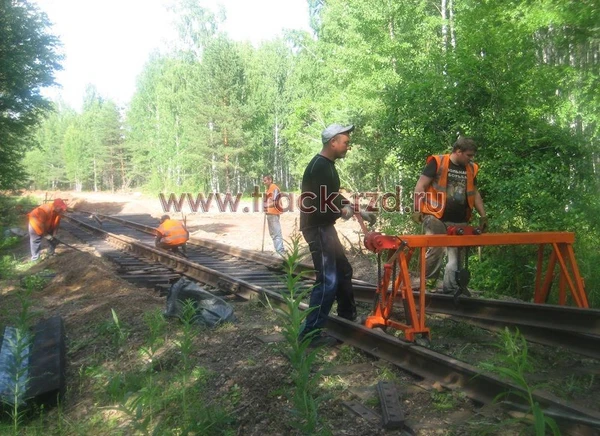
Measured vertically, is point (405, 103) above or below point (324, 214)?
above

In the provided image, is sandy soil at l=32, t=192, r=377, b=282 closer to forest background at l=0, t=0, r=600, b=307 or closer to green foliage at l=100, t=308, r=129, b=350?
forest background at l=0, t=0, r=600, b=307

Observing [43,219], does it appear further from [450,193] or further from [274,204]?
[450,193]

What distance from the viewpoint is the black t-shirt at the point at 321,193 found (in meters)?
4.73

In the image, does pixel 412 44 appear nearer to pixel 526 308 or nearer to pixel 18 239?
pixel 18 239

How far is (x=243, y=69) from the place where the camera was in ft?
140

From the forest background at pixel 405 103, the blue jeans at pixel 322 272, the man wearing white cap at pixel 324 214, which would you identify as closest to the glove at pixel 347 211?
the man wearing white cap at pixel 324 214

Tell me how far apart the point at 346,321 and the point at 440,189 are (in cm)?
192

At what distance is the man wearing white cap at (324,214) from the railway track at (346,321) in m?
0.44

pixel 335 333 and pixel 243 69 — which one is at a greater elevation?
pixel 243 69

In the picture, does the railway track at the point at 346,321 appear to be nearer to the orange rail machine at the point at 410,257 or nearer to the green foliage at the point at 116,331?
the orange rail machine at the point at 410,257

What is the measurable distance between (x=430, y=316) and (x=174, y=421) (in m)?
3.27

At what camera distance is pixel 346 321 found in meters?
5.05

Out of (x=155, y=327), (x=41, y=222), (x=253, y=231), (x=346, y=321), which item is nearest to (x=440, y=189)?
(x=346, y=321)

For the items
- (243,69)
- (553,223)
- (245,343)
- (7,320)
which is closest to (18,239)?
(7,320)
